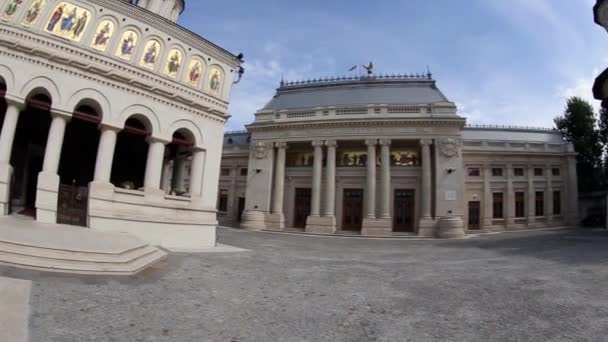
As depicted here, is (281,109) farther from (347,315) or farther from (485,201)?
(347,315)

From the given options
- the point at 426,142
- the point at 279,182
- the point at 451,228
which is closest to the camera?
the point at 451,228

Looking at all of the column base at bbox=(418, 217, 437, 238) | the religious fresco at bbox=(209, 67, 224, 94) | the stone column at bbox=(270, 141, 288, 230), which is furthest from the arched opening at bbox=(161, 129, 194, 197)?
the column base at bbox=(418, 217, 437, 238)

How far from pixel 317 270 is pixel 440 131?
26.2m

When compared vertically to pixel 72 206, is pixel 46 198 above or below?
above

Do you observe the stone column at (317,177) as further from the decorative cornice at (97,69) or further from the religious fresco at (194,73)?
the religious fresco at (194,73)

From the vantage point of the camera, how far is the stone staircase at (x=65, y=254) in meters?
6.79

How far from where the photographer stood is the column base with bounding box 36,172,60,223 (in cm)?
1121

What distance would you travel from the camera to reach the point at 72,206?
1183cm

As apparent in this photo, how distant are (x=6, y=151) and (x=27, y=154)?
21.7 feet

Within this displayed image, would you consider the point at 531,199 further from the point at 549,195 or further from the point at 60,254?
the point at 60,254

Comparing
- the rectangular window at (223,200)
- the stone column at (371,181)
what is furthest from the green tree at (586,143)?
the rectangular window at (223,200)

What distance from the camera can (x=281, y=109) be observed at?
37.6 meters

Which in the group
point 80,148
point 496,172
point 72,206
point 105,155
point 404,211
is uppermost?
point 496,172

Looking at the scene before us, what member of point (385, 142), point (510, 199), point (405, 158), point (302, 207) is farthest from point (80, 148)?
point (510, 199)
